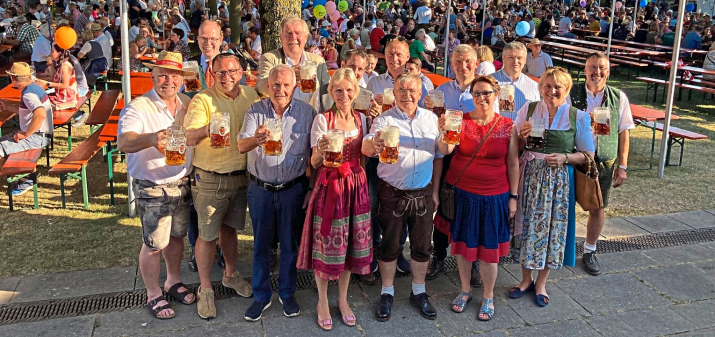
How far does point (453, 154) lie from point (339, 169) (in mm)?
931

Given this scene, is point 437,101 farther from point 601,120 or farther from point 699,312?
point 699,312

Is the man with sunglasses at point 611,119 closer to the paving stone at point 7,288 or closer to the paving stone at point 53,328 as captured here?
the paving stone at point 53,328

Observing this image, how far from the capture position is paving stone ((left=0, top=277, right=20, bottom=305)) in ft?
13.8

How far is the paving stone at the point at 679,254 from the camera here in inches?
196

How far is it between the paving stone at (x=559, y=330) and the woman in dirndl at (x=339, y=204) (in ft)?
3.48

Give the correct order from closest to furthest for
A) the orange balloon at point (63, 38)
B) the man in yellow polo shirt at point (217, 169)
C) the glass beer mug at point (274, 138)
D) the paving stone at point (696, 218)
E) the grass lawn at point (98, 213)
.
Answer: the glass beer mug at point (274, 138)
the man in yellow polo shirt at point (217, 169)
the grass lawn at point (98, 213)
the paving stone at point (696, 218)
the orange balloon at point (63, 38)

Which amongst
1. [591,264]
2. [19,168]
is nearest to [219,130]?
[591,264]

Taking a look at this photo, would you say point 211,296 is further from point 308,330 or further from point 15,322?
point 15,322

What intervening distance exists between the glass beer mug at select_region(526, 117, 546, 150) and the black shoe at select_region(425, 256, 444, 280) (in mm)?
1272

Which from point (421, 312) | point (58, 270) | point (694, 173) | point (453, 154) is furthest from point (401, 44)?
point (694, 173)

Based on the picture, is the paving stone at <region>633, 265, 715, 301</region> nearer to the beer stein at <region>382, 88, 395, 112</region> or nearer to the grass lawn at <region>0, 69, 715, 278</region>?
the grass lawn at <region>0, 69, 715, 278</region>

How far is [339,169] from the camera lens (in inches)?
145

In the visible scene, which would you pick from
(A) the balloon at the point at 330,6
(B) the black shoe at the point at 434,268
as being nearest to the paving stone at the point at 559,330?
(B) the black shoe at the point at 434,268

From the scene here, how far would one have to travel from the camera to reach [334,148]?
3361 mm
